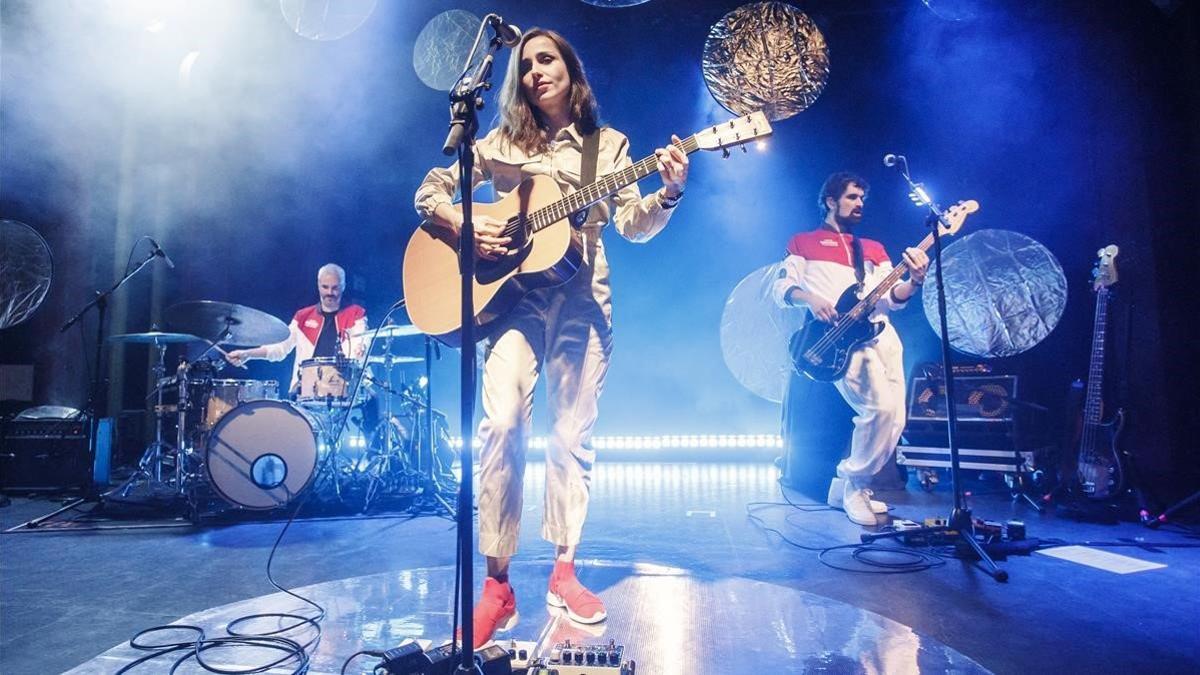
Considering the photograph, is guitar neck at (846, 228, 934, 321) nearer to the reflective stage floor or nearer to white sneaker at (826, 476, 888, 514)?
white sneaker at (826, 476, 888, 514)

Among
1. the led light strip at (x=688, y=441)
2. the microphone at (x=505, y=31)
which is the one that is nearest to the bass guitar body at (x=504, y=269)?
the microphone at (x=505, y=31)

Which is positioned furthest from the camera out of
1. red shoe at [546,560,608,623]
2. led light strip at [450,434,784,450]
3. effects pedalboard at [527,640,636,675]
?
led light strip at [450,434,784,450]

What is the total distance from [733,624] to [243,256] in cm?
768

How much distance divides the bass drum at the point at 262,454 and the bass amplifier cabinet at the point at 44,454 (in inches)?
101

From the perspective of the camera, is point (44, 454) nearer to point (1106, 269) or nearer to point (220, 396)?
point (220, 396)

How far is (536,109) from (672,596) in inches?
81.0

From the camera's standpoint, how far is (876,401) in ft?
14.8

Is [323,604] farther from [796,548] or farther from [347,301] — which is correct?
[347,301]

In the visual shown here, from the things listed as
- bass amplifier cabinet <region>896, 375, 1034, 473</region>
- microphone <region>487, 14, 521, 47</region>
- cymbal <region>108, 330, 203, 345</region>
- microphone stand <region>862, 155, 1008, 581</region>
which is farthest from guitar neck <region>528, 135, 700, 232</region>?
bass amplifier cabinet <region>896, 375, 1034, 473</region>

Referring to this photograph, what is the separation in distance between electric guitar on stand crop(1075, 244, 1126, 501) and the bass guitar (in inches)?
52.8

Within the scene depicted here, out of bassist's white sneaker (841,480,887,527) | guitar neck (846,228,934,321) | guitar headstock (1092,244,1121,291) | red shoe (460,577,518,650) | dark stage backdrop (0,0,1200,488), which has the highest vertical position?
dark stage backdrop (0,0,1200,488)

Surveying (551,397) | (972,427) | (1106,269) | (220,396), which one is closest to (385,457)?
(220,396)

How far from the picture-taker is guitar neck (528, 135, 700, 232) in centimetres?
220

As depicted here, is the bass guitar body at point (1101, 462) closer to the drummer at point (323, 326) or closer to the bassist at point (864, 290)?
the bassist at point (864, 290)
